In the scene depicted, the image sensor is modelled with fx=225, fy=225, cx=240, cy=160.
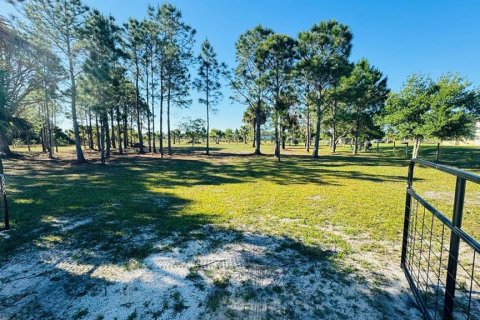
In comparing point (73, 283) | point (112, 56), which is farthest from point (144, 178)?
point (112, 56)

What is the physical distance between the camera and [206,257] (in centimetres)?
362

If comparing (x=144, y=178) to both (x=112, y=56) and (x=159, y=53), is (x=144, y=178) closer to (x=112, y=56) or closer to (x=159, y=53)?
(x=112, y=56)

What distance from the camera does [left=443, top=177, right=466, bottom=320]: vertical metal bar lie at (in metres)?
1.83

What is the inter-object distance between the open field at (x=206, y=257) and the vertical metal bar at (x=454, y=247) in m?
0.56

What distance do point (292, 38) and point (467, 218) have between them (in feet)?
64.7

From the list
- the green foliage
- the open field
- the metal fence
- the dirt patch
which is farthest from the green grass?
the green foliage

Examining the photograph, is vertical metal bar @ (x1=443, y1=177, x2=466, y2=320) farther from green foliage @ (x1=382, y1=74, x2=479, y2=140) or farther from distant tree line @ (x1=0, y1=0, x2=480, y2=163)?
green foliage @ (x1=382, y1=74, x2=479, y2=140)

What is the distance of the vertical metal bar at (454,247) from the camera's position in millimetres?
1833

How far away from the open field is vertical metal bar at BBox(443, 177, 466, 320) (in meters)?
0.56

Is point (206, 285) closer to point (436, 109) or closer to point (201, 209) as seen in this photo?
point (201, 209)

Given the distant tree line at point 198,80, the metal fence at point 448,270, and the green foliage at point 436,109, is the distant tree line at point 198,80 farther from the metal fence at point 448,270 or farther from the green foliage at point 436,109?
the metal fence at point 448,270

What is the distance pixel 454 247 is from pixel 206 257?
3.02 m

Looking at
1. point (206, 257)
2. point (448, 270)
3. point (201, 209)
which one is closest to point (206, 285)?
point (206, 257)

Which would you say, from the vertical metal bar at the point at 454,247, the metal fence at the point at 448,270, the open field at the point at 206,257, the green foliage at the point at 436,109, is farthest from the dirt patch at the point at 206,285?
the green foliage at the point at 436,109
